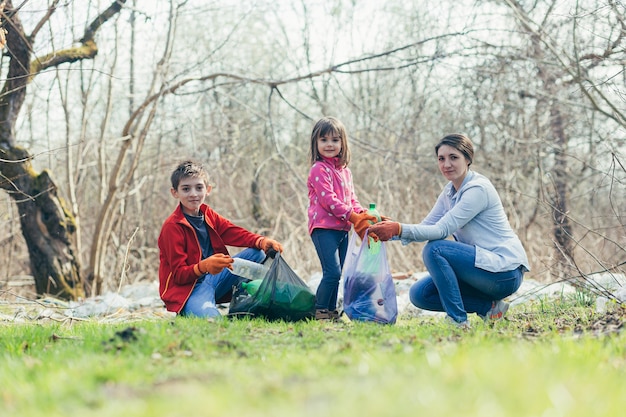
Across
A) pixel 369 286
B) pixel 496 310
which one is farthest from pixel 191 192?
pixel 496 310

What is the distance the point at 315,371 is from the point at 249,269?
2800mm

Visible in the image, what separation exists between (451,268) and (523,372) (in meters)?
2.57

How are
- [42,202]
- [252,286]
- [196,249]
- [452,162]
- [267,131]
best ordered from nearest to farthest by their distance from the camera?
[452,162] < [252,286] < [196,249] < [42,202] < [267,131]

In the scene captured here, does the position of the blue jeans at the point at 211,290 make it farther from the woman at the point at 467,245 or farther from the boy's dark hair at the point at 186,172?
the woman at the point at 467,245

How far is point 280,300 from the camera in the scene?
5.38 meters

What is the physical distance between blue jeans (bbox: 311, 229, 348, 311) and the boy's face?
102 cm

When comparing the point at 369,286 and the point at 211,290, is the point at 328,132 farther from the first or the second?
the point at 211,290

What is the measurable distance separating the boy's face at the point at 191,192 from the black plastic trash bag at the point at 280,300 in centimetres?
93

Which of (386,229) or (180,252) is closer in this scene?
(386,229)

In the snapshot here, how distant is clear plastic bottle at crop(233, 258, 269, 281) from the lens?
5664 millimetres

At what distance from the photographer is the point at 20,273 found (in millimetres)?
11469

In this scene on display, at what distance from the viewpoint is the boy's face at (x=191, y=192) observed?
5.84 m

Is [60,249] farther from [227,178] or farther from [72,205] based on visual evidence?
[227,178]

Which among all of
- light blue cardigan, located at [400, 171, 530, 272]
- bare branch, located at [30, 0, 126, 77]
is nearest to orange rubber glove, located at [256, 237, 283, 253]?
light blue cardigan, located at [400, 171, 530, 272]
